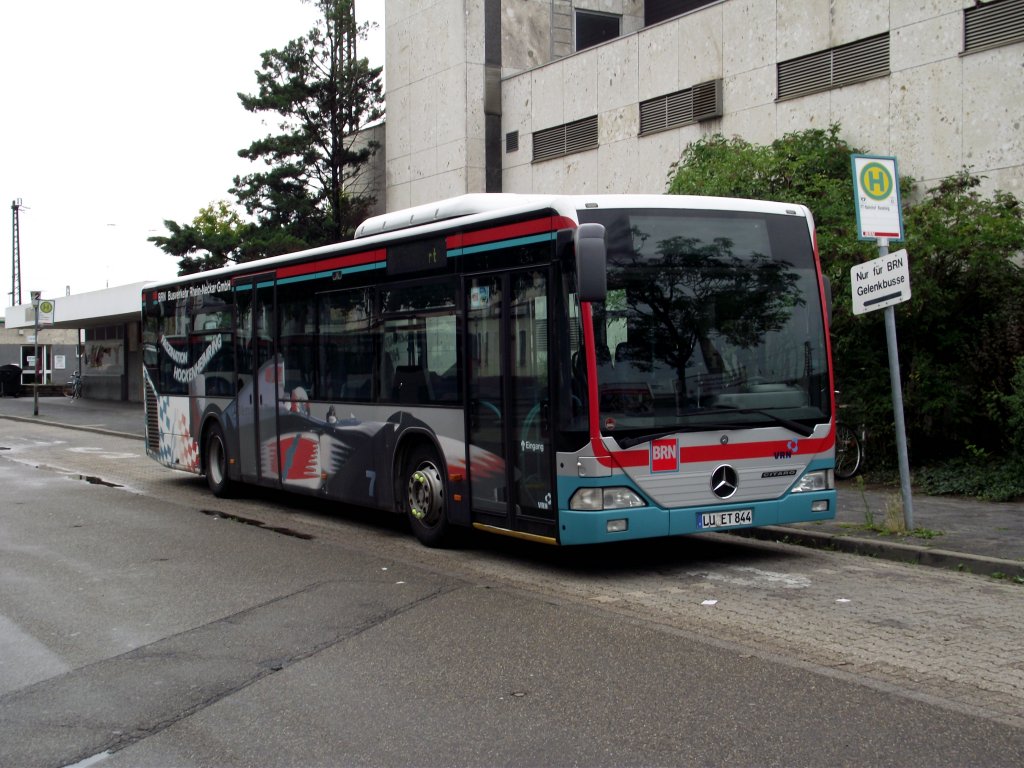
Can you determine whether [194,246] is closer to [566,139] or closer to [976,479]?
[566,139]

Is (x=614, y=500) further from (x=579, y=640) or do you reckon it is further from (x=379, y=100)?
(x=379, y=100)

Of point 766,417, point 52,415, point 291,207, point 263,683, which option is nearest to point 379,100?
point 291,207

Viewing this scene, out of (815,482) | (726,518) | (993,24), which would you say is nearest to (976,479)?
(815,482)

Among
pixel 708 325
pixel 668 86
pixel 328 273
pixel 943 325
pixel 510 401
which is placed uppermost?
pixel 668 86

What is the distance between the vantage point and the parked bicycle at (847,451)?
15.1 meters

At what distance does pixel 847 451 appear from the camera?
49.7 ft

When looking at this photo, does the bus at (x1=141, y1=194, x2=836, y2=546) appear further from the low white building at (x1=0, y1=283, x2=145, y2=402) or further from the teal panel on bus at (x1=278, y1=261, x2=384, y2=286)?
the low white building at (x1=0, y1=283, x2=145, y2=402)

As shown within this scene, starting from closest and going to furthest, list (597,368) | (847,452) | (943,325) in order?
(597,368)
(943,325)
(847,452)

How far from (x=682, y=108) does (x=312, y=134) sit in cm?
2035

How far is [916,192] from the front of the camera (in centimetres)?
1769

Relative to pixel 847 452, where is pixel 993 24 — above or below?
above

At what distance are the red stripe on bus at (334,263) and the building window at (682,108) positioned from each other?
11.1 meters

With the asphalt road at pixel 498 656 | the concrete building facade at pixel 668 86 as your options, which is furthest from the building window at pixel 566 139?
the asphalt road at pixel 498 656

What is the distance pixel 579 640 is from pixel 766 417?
A: 10.4ft
